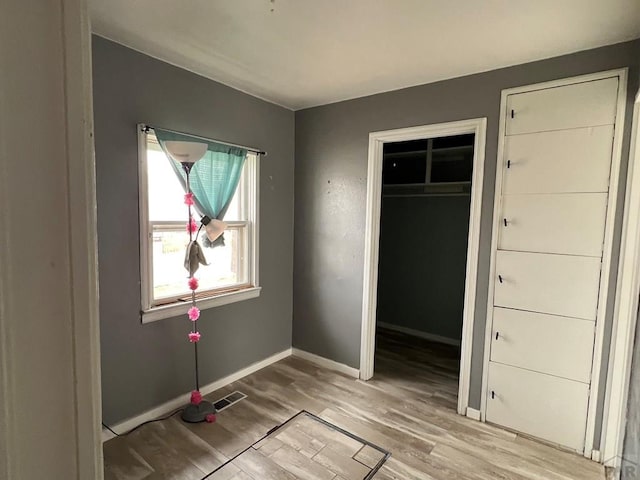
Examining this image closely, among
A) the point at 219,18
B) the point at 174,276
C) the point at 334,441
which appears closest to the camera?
the point at 219,18

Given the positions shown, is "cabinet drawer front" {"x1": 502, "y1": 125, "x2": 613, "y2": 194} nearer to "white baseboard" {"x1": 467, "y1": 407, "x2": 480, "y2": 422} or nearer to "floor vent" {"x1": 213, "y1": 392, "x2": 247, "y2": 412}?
"white baseboard" {"x1": 467, "y1": 407, "x2": 480, "y2": 422}

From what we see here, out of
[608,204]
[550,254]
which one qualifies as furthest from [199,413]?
[608,204]

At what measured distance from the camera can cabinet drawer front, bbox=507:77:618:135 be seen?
2.05 m

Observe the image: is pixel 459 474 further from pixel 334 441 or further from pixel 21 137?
pixel 21 137

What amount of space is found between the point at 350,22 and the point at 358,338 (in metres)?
2.44

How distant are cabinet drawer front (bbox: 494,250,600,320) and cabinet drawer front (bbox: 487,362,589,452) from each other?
46 cm

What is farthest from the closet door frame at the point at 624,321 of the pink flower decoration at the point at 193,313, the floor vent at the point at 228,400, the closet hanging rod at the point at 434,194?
the pink flower decoration at the point at 193,313

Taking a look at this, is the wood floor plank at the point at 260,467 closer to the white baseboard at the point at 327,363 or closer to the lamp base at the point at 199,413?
the lamp base at the point at 199,413

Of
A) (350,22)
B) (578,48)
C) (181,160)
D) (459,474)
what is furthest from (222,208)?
(578,48)

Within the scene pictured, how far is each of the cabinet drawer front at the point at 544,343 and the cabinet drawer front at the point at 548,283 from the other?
2.4 inches

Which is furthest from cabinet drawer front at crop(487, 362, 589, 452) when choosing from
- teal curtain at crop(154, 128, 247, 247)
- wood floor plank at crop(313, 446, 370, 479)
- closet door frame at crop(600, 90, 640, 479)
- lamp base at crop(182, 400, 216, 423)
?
teal curtain at crop(154, 128, 247, 247)

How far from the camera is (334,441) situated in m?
2.25

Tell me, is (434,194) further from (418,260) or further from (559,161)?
(559,161)

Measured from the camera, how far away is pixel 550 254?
7.34 feet
